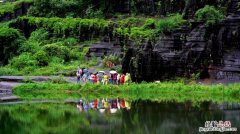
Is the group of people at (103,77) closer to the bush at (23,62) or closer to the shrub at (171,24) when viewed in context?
the shrub at (171,24)

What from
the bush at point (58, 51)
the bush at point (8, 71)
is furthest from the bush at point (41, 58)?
the bush at point (8, 71)

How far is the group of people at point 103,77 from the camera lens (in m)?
39.6

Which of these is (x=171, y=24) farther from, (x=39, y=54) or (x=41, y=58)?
(x=39, y=54)

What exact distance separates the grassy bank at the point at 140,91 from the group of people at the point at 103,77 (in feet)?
5.58

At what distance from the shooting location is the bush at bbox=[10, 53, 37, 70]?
164ft

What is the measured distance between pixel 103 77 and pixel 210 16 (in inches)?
407

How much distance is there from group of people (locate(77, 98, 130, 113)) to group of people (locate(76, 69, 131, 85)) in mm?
6515

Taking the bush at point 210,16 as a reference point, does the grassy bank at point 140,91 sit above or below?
below

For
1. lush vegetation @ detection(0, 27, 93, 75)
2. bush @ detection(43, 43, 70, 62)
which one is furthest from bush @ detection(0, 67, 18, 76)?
bush @ detection(43, 43, 70, 62)

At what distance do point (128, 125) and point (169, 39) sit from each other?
21279 millimetres

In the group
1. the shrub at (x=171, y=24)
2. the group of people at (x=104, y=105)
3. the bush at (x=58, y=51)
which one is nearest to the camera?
the group of people at (x=104, y=105)

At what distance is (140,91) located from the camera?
120ft

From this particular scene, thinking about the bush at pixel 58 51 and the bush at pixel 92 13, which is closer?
the bush at pixel 58 51

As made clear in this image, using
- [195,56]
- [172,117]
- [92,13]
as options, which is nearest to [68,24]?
[92,13]
